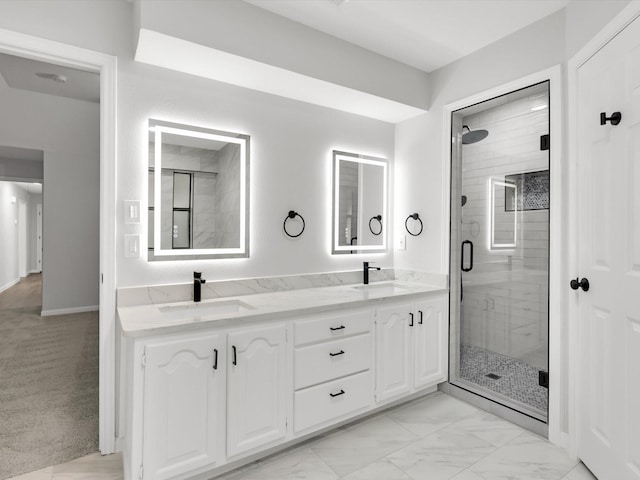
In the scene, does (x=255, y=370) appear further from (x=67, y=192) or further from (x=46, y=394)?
(x=67, y=192)

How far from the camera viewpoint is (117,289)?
206 cm

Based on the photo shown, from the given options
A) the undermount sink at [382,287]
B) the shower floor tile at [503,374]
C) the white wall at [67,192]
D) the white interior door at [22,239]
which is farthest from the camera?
the white interior door at [22,239]

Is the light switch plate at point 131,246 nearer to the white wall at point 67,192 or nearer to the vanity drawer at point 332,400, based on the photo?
the vanity drawer at point 332,400

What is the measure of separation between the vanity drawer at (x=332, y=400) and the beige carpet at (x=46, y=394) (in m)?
1.24

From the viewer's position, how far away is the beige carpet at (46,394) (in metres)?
2.04

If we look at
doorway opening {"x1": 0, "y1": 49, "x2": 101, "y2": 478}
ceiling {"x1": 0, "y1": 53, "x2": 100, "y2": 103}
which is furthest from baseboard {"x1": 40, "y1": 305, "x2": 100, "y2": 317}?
Answer: ceiling {"x1": 0, "y1": 53, "x2": 100, "y2": 103}

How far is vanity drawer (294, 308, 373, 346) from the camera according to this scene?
2.07 m

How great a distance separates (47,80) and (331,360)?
13.9 feet

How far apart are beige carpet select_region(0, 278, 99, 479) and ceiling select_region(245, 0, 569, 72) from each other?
2817 millimetres

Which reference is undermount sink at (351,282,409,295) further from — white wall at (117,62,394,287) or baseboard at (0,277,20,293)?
baseboard at (0,277,20,293)

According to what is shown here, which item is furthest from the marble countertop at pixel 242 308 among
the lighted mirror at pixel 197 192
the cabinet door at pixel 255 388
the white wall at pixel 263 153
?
the lighted mirror at pixel 197 192

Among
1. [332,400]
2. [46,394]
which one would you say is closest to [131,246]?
[332,400]

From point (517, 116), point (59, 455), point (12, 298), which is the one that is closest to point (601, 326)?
point (517, 116)

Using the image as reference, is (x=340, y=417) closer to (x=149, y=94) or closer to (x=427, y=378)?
(x=427, y=378)
